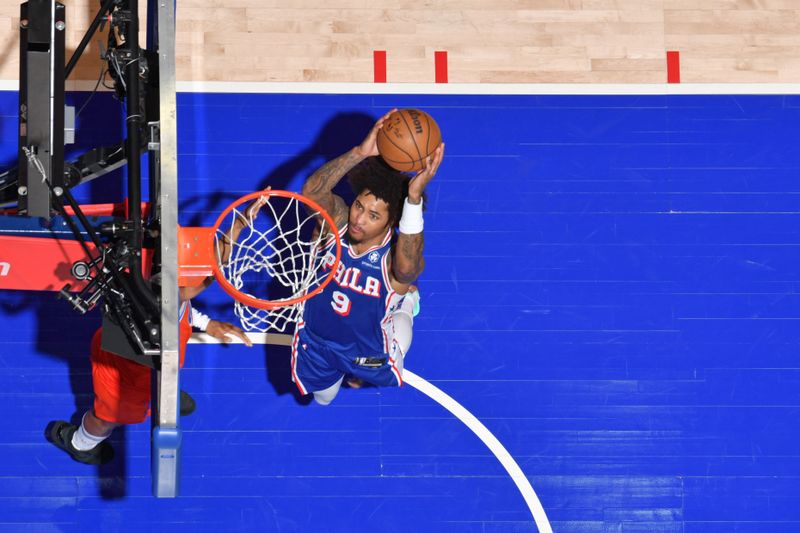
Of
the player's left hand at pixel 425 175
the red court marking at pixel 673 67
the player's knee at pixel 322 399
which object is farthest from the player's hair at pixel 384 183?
the red court marking at pixel 673 67

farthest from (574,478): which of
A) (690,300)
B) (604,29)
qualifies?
(604,29)

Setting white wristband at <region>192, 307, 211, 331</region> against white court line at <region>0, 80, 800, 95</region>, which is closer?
white wristband at <region>192, 307, 211, 331</region>

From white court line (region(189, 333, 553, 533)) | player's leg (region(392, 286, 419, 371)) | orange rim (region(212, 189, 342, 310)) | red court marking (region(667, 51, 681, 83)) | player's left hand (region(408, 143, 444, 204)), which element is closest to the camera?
orange rim (region(212, 189, 342, 310))

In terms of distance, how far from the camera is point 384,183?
654 cm

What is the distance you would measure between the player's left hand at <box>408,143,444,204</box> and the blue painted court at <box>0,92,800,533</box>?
1.32 m

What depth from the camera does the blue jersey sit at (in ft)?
22.2

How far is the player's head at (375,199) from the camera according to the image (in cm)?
649

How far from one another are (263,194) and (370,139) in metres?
0.86

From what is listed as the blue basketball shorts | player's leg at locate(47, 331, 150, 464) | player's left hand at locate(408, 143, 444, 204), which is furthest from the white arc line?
player's leg at locate(47, 331, 150, 464)

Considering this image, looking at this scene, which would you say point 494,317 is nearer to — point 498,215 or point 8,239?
point 498,215

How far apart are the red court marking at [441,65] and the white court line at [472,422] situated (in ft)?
7.31

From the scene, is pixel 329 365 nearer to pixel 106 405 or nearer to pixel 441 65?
pixel 106 405

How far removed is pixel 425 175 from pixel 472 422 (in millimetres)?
2133

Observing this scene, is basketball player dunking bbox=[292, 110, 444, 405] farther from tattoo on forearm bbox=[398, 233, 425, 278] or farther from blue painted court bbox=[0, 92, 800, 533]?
blue painted court bbox=[0, 92, 800, 533]
